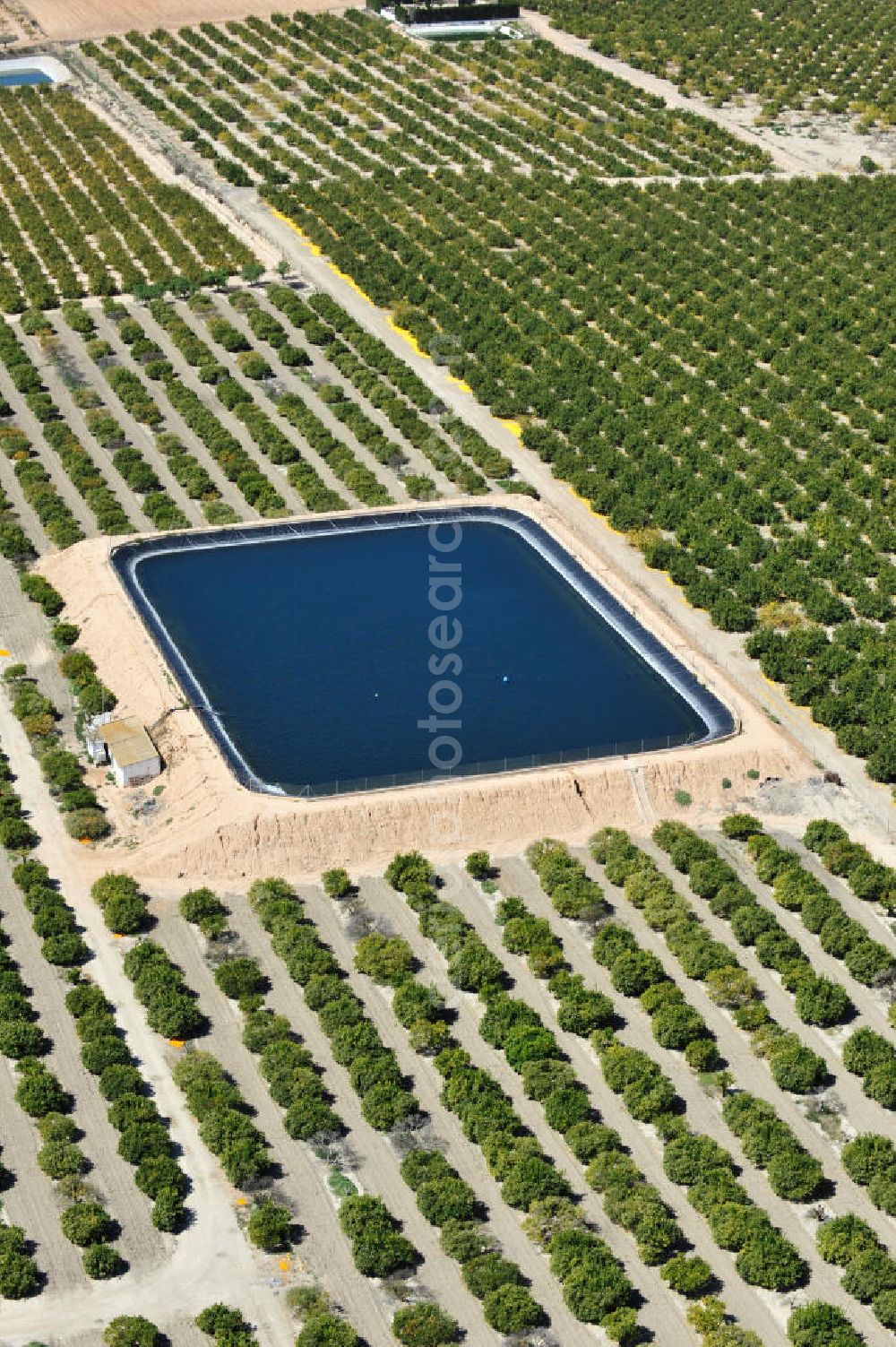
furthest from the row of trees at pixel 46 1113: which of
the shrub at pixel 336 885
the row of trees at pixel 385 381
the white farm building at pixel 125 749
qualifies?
the row of trees at pixel 385 381

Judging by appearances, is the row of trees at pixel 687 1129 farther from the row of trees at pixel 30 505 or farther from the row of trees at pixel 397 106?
the row of trees at pixel 397 106

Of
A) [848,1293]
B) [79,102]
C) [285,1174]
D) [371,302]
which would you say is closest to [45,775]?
[285,1174]

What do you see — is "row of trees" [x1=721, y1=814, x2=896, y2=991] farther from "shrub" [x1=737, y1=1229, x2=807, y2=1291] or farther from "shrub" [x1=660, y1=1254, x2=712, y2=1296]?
"shrub" [x1=660, y1=1254, x2=712, y2=1296]

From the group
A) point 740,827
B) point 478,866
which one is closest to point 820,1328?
point 478,866

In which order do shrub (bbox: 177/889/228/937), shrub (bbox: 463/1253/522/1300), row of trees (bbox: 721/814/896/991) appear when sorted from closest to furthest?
shrub (bbox: 463/1253/522/1300)
row of trees (bbox: 721/814/896/991)
shrub (bbox: 177/889/228/937)

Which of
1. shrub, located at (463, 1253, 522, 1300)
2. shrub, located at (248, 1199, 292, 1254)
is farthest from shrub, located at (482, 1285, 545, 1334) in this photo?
shrub, located at (248, 1199, 292, 1254)

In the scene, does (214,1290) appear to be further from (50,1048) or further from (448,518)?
(448,518)
